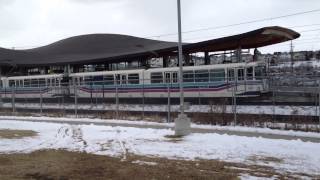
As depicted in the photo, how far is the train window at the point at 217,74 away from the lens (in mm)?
37219

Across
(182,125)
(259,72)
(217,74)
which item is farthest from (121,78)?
(182,125)

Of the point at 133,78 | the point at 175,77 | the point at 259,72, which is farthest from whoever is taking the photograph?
the point at 133,78

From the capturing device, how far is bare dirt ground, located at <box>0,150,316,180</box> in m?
9.34

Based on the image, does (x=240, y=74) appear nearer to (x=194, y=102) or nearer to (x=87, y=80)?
(x=194, y=102)

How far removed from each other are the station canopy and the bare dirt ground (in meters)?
31.2

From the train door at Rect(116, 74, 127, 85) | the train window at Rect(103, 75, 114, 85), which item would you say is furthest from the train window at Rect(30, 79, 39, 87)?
the train door at Rect(116, 74, 127, 85)

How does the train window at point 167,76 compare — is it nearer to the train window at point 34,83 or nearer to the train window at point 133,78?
the train window at point 133,78

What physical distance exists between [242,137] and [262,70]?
2304cm

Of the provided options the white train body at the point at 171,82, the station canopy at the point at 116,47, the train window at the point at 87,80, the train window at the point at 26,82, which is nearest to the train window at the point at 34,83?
the train window at the point at 26,82

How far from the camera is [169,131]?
17.7 metres

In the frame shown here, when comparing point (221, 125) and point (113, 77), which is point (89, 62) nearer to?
point (113, 77)

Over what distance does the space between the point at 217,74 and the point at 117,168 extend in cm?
2806

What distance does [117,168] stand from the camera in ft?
33.5

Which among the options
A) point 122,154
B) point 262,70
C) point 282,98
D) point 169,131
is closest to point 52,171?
point 122,154
